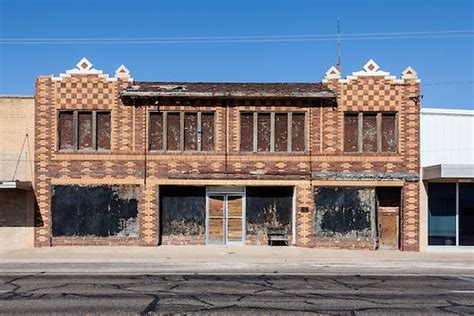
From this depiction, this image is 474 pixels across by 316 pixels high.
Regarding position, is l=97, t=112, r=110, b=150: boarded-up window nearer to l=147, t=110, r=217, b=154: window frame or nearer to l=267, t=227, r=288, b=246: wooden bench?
l=147, t=110, r=217, b=154: window frame

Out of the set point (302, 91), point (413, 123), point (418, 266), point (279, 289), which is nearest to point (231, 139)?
point (302, 91)

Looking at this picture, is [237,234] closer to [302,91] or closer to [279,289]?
[302,91]

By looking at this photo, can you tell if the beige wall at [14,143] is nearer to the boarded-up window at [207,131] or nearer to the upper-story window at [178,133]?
the upper-story window at [178,133]

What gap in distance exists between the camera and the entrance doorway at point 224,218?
2653cm

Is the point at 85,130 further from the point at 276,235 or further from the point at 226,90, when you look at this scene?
the point at 276,235

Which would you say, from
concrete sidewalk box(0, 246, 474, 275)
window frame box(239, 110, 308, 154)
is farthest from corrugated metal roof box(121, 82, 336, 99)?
concrete sidewalk box(0, 246, 474, 275)

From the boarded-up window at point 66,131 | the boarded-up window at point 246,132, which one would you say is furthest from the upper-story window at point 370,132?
the boarded-up window at point 66,131

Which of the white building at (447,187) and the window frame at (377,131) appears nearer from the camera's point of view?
the white building at (447,187)

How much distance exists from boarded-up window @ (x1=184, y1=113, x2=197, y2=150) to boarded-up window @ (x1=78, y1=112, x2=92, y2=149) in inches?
149

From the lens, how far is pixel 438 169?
2447 cm

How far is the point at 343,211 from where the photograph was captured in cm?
2628

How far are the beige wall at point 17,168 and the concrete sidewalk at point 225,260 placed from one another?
3.14 ft

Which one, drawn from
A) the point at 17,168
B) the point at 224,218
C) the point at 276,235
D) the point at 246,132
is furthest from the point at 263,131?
the point at 17,168

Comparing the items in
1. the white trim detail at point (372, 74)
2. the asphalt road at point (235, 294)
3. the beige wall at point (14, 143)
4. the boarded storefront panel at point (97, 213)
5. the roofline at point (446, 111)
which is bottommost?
the asphalt road at point (235, 294)
